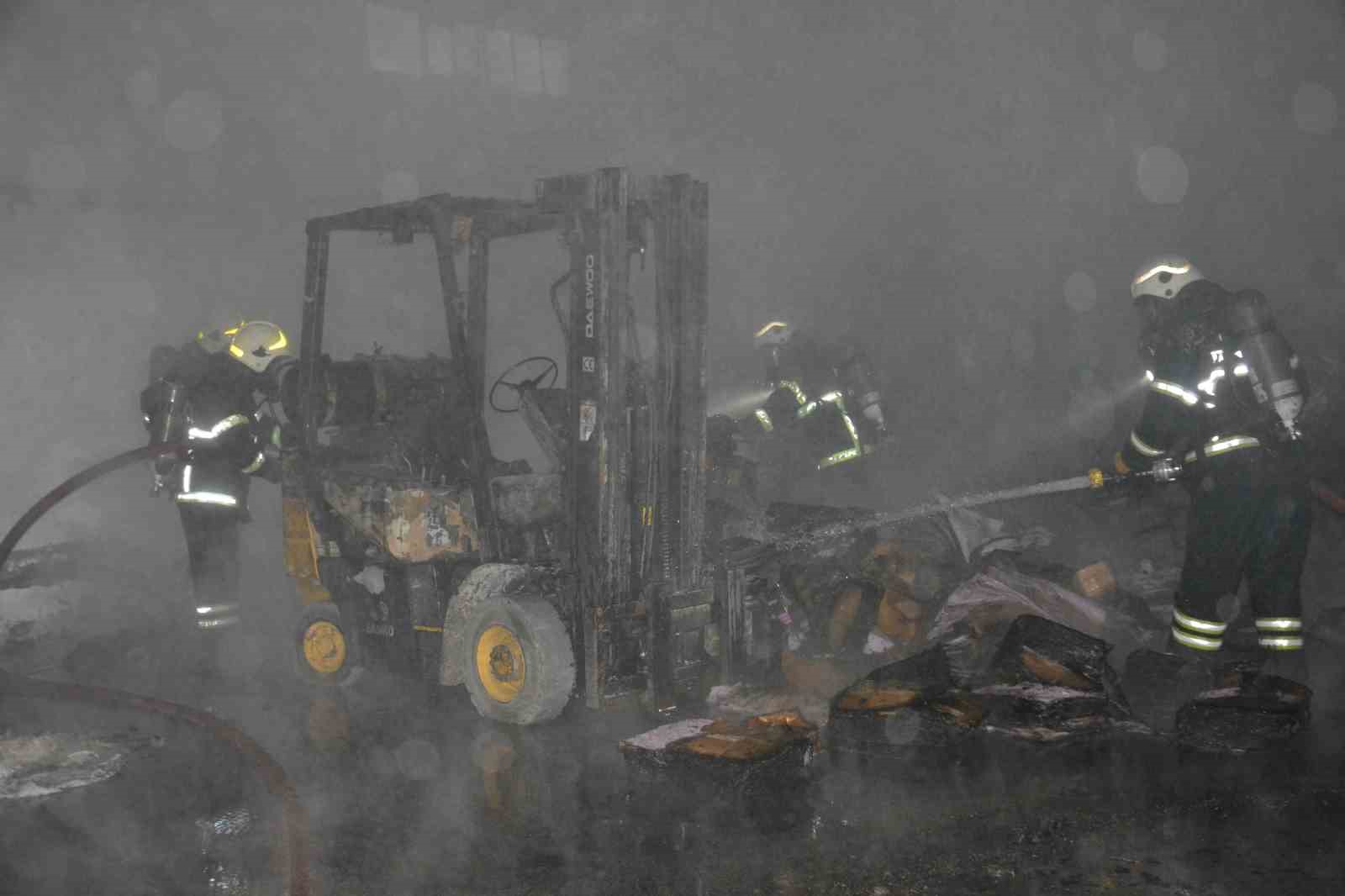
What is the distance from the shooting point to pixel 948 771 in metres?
4.23

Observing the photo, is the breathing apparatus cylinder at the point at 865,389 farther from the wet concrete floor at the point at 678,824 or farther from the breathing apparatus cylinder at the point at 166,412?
the breathing apparatus cylinder at the point at 166,412

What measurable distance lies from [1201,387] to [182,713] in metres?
5.23

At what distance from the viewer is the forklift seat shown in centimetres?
530

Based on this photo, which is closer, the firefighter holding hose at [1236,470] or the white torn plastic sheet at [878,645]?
the firefighter holding hose at [1236,470]

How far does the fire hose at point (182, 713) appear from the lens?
141 inches

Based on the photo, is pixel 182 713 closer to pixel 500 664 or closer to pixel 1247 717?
pixel 500 664

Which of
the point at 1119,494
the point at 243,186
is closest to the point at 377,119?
the point at 243,186

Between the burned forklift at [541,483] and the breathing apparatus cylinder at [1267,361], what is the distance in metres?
→ 2.59

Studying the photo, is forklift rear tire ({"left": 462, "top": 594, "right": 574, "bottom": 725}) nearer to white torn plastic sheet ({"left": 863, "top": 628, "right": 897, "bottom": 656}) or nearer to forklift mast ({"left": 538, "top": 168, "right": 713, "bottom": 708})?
forklift mast ({"left": 538, "top": 168, "right": 713, "bottom": 708})

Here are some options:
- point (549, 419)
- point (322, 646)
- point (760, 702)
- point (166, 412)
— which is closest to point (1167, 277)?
point (760, 702)

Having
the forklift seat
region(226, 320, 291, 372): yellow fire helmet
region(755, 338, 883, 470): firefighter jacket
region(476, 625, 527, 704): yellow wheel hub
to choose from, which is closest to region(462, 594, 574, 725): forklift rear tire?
region(476, 625, 527, 704): yellow wheel hub

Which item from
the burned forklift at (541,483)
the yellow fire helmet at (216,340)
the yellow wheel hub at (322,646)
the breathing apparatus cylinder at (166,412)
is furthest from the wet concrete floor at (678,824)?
the yellow fire helmet at (216,340)

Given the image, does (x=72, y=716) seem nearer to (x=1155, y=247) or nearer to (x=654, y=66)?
(x=1155, y=247)

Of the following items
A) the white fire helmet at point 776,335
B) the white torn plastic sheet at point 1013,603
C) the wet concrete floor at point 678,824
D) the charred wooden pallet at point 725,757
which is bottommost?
the wet concrete floor at point 678,824
